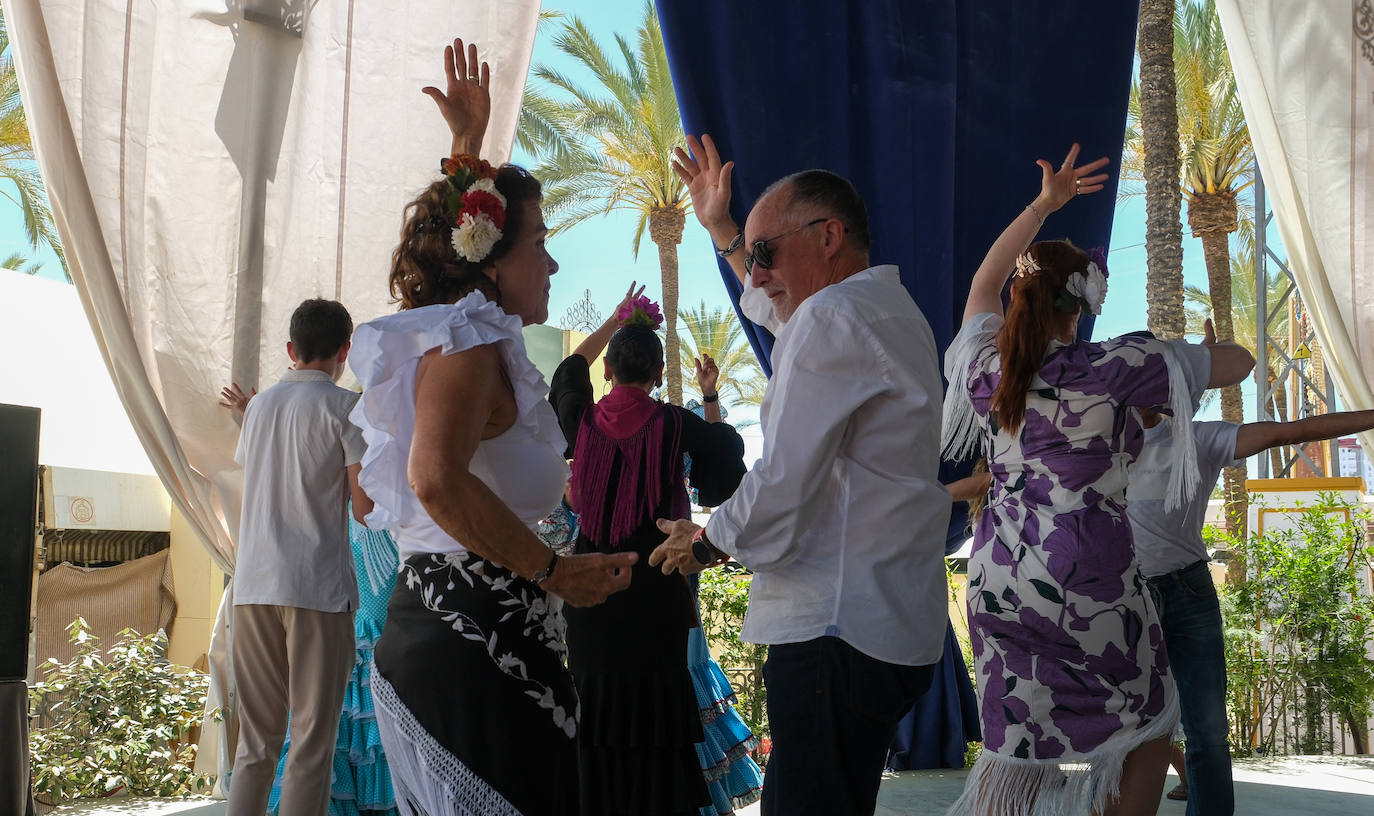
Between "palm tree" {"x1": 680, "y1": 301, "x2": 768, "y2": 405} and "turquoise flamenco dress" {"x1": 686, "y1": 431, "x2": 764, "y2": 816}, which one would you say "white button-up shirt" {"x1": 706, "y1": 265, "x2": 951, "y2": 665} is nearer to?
"turquoise flamenco dress" {"x1": 686, "y1": 431, "x2": 764, "y2": 816}

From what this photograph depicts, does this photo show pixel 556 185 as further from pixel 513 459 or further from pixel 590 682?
pixel 513 459

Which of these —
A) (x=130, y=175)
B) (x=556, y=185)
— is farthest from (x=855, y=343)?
(x=556, y=185)

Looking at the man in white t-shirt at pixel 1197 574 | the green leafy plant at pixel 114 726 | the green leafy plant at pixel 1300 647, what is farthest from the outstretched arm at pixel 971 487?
the green leafy plant at pixel 1300 647

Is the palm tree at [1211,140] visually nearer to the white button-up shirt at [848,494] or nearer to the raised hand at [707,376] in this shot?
the raised hand at [707,376]

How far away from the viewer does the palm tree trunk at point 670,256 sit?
54.4 feet

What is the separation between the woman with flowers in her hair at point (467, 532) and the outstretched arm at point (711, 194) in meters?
0.89

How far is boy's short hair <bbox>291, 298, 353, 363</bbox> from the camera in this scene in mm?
3227

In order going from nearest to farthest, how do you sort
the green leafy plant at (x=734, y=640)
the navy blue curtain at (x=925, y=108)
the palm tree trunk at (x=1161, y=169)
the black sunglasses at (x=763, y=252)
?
the black sunglasses at (x=763, y=252) → the navy blue curtain at (x=925, y=108) → the green leafy plant at (x=734, y=640) → the palm tree trunk at (x=1161, y=169)

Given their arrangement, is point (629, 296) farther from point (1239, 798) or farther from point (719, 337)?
point (719, 337)

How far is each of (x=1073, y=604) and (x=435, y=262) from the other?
1420 mm

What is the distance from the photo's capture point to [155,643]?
5.69 m

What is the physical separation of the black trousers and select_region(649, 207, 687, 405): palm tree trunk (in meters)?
14.6

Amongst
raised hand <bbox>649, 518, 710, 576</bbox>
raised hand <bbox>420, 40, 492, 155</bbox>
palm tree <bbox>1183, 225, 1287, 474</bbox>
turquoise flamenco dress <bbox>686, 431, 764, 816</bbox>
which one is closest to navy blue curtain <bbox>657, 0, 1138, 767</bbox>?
turquoise flamenco dress <bbox>686, 431, 764, 816</bbox>

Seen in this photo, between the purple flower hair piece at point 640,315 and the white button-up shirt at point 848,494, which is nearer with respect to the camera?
the white button-up shirt at point 848,494
